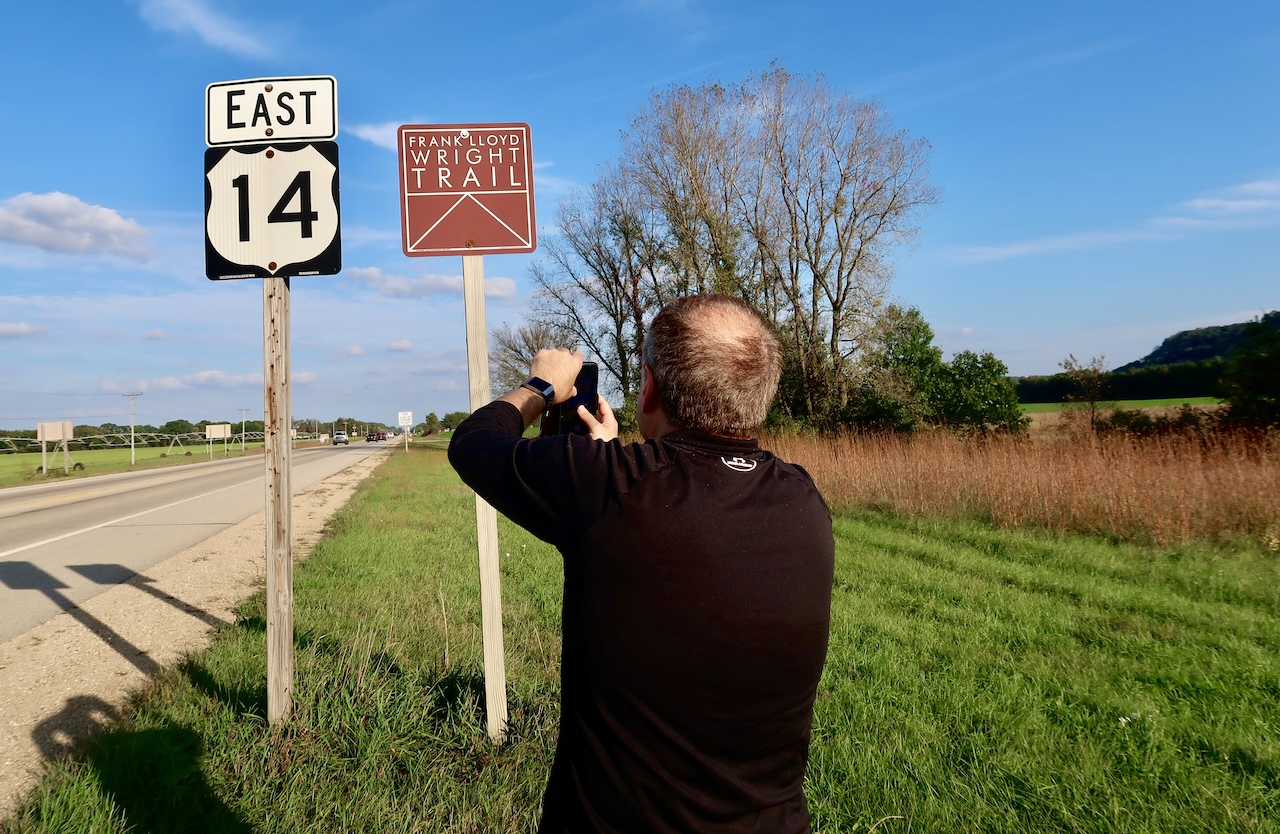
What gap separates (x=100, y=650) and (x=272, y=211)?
4.20 m

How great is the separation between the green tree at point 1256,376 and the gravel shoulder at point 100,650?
16128mm

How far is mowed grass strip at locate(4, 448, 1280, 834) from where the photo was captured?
10.5 ft

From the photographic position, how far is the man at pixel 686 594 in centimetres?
148

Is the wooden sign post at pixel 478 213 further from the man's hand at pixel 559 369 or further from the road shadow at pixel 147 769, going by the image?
the man's hand at pixel 559 369

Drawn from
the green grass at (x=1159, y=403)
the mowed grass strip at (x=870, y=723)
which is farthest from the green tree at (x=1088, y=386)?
the mowed grass strip at (x=870, y=723)

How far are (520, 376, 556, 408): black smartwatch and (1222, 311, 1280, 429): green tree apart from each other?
15.7 metres

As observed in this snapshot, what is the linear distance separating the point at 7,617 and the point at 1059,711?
872 centimetres

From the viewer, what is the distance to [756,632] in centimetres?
150

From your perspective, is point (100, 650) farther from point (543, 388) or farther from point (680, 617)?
point (680, 617)

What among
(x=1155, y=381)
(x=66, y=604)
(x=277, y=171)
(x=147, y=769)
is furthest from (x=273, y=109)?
(x=1155, y=381)

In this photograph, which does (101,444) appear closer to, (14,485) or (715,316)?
(14,485)

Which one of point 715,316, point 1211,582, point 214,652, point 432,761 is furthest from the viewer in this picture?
point 1211,582

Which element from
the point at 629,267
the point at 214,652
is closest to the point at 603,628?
the point at 214,652

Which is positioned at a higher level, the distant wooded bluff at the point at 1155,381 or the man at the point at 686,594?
the distant wooded bluff at the point at 1155,381
